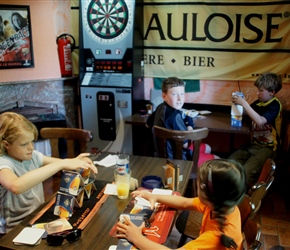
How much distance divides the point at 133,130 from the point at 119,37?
1.05 metres

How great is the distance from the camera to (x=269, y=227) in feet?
8.69

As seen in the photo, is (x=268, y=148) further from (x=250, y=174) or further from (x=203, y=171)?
(x=203, y=171)

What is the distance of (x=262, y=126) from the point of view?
2.96 metres

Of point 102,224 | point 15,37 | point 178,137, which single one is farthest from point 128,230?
point 15,37

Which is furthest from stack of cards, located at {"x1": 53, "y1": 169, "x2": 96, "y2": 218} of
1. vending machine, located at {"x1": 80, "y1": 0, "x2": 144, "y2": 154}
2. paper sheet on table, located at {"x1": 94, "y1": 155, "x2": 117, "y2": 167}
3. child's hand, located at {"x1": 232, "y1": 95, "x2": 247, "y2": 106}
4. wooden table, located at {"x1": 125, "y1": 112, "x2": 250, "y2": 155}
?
vending machine, located at {"x1": 80, "y1": 0, "x2": 144, "y2": 154}

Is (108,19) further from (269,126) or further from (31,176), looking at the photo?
(31,176)

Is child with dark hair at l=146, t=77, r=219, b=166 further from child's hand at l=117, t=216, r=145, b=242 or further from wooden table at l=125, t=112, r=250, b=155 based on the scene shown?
child's hand at l=117, t=216, r=145, b=242

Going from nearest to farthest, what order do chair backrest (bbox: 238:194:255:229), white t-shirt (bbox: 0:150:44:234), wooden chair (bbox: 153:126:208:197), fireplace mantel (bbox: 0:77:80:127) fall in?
chair backrest (bbox: 238:194:255:229)
white t-shirt (bbox: 0:150:44:234)
wooden chair (bbox: 153:126:208:197)
fireplace mantel (bbox: 0:77:80:127)

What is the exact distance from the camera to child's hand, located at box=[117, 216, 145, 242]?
1.27 metres

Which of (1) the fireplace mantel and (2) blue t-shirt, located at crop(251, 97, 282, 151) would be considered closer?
(2) blue t-shirt, located at crop(251, 97, 282, 151)

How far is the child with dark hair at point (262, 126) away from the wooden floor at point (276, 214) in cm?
32

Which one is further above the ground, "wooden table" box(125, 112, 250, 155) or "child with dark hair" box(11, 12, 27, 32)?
"child with dark hair" box(11, 12, 27, 32)

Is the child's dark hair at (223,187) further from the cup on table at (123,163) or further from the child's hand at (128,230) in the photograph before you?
the cup on table at (123,163)

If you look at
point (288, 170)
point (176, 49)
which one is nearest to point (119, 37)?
point (176, 49)
